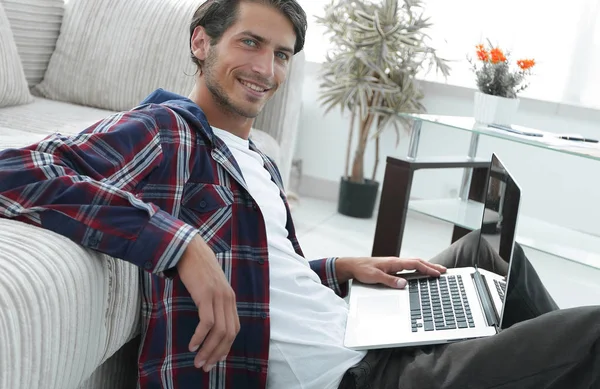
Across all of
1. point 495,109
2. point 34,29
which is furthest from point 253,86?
point 34,29

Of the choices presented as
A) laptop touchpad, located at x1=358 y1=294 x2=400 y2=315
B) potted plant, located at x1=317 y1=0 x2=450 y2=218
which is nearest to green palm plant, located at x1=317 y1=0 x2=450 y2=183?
potted plant, located at x1=317 y1=0 x2=450 y2=218

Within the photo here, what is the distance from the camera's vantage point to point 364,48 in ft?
11.2

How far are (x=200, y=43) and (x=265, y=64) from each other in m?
0.16

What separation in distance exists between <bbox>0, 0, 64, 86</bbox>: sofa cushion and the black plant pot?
1637 millimetres

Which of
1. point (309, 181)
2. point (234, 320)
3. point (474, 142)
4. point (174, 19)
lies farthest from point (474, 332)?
point (309, 181)

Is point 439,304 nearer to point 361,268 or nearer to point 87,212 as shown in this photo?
point 361,268

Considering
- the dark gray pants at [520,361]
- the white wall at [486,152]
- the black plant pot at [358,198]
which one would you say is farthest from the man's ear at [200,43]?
the black plant pot at [358,198]

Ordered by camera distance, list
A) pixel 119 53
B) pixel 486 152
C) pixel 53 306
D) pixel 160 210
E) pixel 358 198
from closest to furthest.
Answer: pixel 53 306
pixel 160 210
pixel 119 53
pixel 486 152
pixel 358 198

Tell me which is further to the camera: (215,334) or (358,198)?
(358,198)

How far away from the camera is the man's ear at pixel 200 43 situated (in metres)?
1.40

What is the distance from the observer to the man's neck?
136 cm

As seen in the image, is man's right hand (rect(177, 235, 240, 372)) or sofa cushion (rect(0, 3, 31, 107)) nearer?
man's right hand (rect(177, 235, 240, 372))

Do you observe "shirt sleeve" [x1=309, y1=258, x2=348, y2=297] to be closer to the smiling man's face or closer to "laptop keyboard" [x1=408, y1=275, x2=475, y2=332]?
"laptop keyboard" [x1=408, y1=275, x2=475, y2=332]

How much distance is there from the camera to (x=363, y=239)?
3330 mm
